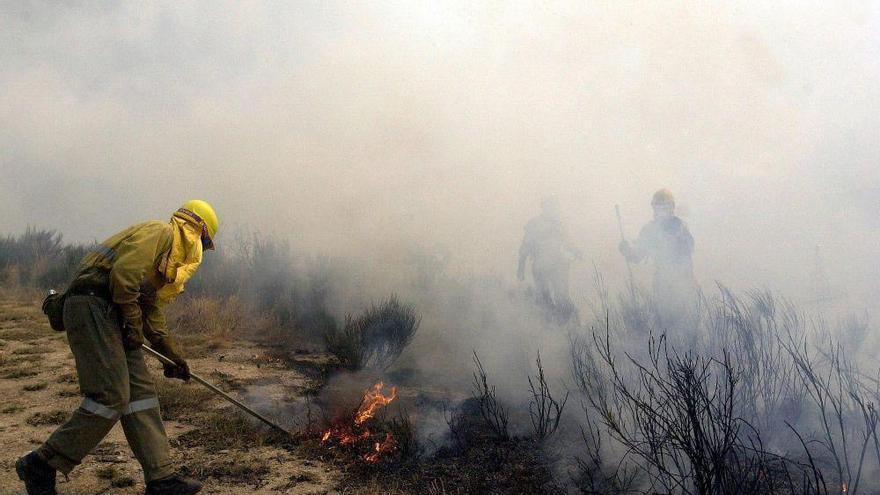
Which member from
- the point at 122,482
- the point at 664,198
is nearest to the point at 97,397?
the point at 122,482

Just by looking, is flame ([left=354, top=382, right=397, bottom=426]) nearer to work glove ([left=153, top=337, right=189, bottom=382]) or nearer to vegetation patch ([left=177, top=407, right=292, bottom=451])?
vegetation patch ([left=177, top=407, right=292, bottom=451])

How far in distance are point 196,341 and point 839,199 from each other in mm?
15964

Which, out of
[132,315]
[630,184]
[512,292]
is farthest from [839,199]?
[132,315]

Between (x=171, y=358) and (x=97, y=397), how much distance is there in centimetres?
58

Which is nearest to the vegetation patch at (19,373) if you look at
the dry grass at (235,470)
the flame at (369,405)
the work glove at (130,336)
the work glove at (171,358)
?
the dry grass at (235,470)

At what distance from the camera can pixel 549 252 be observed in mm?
7680

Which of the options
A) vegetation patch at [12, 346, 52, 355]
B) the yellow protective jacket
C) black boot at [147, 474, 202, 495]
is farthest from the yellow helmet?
vegetation patch at [12, 346, 52, 355]

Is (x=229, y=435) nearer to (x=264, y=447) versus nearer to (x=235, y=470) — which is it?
(x=264, y=447)

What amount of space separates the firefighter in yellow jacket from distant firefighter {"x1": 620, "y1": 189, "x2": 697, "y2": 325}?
4857 millimetres

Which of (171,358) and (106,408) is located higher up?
(171,358)

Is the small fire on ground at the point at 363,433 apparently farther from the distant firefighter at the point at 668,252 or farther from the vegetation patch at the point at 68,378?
the distant firefighter at the point at 668,252

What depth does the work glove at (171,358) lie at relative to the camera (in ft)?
11.6

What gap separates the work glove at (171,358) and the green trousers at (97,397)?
284mm

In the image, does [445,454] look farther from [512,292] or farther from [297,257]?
[297,257]
